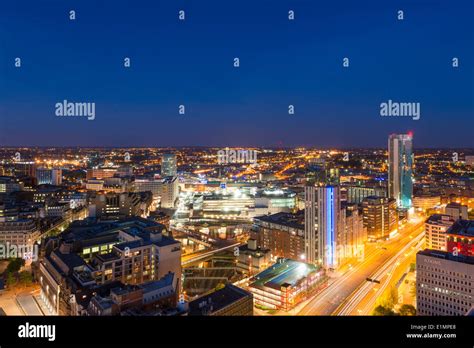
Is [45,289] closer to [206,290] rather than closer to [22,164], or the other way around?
[206,290]

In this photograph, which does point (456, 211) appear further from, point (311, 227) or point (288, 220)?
point (311, 227)

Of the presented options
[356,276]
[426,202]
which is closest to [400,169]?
[426,202]

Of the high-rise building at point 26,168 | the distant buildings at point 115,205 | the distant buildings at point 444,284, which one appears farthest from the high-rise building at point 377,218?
the high-rise building at point 26,168

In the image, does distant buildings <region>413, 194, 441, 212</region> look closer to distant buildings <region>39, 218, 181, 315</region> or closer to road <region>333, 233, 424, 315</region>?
road <region>333, 233, 424, 315</region>

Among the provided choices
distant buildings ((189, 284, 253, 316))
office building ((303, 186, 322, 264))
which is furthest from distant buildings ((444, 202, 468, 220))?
distant buildings ((189, 284, 253, 316))

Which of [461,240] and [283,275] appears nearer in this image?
[283,275]
